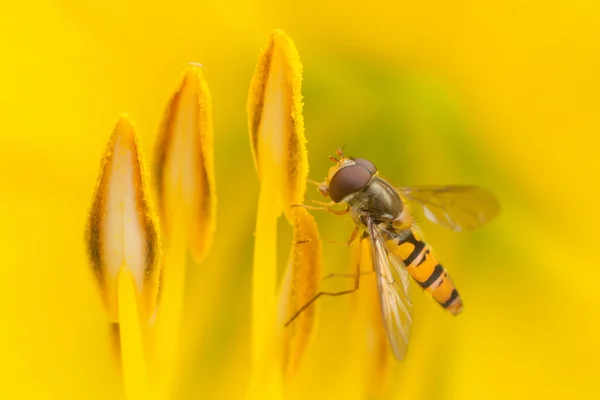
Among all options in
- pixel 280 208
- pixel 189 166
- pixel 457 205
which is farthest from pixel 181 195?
pixel 457 205

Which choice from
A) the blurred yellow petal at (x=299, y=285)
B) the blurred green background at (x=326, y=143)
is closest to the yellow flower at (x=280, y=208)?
the blurred yellow petal at (x=299, y=285)

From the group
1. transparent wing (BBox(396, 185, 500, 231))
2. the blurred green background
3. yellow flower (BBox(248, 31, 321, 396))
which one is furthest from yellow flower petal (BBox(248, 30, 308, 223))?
transparent wing (BBox(396, 185, 500, 231))

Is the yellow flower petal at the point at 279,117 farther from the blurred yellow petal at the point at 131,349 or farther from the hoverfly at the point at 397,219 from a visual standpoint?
the blurred yellow petal at the point at 131,349

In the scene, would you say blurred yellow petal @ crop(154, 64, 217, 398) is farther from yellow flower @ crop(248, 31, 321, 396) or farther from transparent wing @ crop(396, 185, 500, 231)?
transparent wing @ crop(396, 185, 500, 231)

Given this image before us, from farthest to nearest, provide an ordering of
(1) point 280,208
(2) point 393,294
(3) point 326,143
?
(3) point 326,143
(1) point 280,208
(2) point 393,294

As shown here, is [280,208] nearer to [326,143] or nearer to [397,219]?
[397,219]

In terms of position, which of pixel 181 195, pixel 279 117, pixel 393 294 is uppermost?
pixel 279 117
